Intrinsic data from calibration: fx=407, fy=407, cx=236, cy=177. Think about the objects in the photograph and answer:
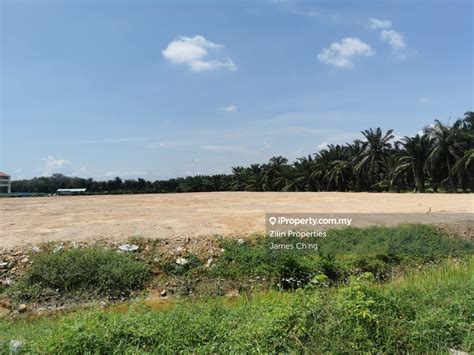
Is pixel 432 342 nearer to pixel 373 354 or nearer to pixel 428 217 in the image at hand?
pixel 373 354

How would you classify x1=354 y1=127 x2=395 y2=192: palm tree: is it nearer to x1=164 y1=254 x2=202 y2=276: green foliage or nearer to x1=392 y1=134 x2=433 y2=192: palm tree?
x1=392 y1=134 x2=433 y2=192: palm tree

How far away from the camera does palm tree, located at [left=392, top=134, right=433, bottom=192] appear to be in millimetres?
47625

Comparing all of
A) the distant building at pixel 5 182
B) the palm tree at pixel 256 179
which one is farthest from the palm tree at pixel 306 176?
the distant building at pixel 5 182

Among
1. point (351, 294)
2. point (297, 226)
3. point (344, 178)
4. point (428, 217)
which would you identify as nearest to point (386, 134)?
point (344, 178)

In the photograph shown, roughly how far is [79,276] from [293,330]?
5823 millimetres

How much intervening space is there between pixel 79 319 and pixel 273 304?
8.12 feet

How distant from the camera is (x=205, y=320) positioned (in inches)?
197

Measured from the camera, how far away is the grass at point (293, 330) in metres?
4.47

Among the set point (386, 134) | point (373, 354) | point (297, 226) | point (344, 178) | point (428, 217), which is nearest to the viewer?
point (373, 354)

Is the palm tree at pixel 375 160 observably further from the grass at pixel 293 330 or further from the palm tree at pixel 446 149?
the grass at pixel 293 330

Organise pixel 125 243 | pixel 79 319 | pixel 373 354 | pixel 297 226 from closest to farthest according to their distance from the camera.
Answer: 1. pixel 373 354
2. pixel 79 319
3. pixel 125 243
4. pixel 297 226

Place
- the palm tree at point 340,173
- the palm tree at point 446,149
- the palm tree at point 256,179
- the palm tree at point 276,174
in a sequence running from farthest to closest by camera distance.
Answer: the palm tree at point 256,179 < the palm tree at point 276,174 < the palm tree at point 340,173 < the palm tree at point 446,149

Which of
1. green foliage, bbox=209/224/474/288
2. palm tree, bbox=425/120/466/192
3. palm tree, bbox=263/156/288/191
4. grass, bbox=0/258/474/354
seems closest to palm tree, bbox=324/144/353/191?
palm tree, bbox=263/156/288/191

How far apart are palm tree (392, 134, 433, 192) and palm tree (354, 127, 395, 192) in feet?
21.7
